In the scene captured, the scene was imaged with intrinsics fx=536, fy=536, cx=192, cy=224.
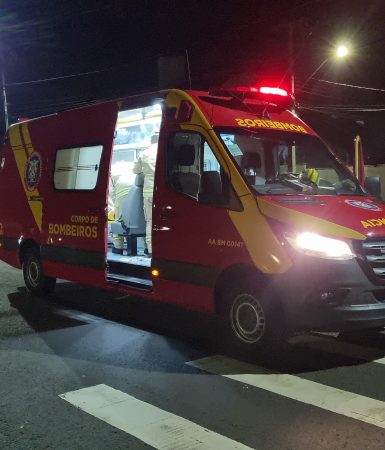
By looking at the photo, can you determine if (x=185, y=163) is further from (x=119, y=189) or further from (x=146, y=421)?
(x=119, y=189)

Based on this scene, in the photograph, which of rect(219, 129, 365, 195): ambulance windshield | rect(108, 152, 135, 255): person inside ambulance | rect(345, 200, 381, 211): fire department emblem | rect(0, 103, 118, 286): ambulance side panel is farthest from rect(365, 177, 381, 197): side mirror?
rect(108, 152, 135, 255): person inside ambulance

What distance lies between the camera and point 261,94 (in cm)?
627

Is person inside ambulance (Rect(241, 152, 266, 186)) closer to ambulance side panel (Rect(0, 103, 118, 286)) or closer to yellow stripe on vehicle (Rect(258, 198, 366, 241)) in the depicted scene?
yellow stripe on vehicle (Rect(258, 198, 366, 241))

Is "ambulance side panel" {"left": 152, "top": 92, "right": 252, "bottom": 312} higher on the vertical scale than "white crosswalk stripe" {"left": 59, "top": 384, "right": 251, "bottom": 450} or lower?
higher

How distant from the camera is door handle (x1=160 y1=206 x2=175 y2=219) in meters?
5.96

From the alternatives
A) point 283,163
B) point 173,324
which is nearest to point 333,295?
point 283,163

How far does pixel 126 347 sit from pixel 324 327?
2170 mm

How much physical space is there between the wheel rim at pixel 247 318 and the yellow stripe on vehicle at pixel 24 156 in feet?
13.3

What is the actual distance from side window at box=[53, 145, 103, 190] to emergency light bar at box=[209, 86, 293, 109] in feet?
6.24

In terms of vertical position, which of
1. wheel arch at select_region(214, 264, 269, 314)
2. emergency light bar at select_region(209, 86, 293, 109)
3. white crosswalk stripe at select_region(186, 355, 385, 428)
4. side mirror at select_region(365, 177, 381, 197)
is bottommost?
white crosswalk stripe at select_region(186, 355, 385, 428)

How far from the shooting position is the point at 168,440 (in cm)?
354

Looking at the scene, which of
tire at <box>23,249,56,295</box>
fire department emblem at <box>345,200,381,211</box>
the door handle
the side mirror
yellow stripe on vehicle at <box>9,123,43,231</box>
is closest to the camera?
fire department emblem at <box>345,200,381,211</box>

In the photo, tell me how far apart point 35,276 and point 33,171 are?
1.67 metres

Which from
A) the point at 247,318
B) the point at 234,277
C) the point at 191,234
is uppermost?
the point at 191,234
